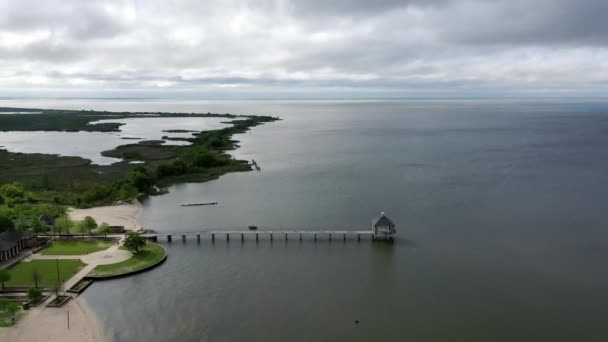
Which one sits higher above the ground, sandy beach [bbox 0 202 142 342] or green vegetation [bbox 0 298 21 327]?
green vegetation [bbox 0 298 21 327]

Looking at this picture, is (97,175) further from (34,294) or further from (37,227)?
(34,294)

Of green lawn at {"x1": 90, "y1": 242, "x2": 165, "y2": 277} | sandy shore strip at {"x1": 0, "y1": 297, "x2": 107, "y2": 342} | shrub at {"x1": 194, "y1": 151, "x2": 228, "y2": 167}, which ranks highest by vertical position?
shrub at {"x1": 194, "y1": 151, "x2": 228, "y2": 167}

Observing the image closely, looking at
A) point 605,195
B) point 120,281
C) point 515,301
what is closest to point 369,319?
point 515,301

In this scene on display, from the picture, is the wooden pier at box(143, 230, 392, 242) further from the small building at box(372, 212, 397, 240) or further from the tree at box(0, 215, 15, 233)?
the tree at box(0, 215, 15, 233)

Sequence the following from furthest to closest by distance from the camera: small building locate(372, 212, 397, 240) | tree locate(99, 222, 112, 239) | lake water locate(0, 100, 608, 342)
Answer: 1. small building locate(372, 212, 397, 240)
2. tree locate(99, 222, 112, 239)
3. lake water locate(0, 100, 608, 342)

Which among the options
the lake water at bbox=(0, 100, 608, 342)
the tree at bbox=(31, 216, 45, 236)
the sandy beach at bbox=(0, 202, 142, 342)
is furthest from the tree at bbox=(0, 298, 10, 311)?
the tree at bbox=(31, 216, 45, 236)

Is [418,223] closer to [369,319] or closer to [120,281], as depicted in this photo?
[369,319]

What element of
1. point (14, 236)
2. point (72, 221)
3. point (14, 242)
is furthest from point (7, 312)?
point (72, 221)
